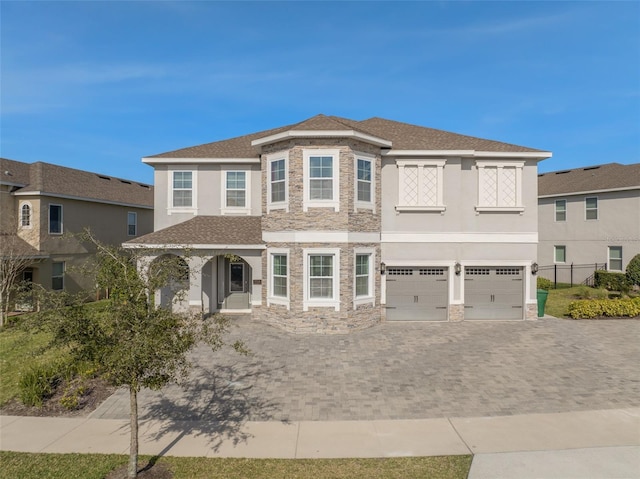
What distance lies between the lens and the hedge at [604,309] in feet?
51.6

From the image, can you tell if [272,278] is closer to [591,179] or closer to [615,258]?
[615,258]

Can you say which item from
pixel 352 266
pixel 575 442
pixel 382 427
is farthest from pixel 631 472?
pixel 352 266

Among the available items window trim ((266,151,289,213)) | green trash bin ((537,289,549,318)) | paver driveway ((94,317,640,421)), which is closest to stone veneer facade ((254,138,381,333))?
window trim ((266,151,289,213))

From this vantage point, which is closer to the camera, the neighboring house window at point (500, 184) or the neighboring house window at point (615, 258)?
the neighboring house window at point (500, 184)

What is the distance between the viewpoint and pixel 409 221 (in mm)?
15234

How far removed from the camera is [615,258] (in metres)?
24.0

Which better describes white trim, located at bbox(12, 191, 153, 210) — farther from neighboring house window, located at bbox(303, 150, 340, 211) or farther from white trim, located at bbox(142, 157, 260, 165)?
neighboring house window, located at bbox(303, 150, 340, 211)

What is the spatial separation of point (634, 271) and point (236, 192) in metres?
24.5

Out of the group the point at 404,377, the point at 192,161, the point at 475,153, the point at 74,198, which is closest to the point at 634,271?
the point at 475,153

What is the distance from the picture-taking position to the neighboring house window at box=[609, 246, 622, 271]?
23.8 m

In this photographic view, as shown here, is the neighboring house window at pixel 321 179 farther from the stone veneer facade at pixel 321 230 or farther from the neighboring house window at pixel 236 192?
the neighboring house window at pixel 236 192

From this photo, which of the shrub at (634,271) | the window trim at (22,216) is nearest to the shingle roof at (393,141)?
the window trim at (22,216)

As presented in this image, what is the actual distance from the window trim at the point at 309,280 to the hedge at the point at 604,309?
439 inches

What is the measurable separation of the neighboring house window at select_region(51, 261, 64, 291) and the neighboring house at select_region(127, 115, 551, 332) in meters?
9.27
